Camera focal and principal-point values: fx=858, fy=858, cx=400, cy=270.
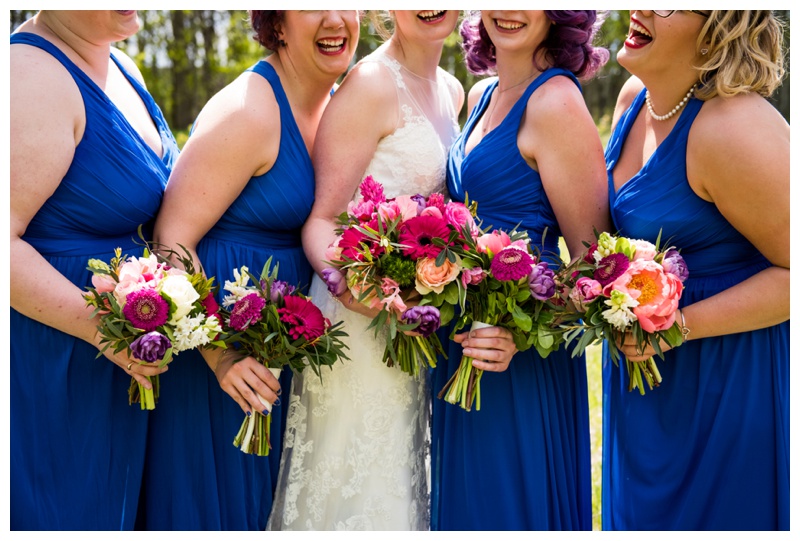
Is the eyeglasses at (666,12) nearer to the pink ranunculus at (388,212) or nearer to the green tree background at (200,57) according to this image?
the pink ranunculus at (388,212)

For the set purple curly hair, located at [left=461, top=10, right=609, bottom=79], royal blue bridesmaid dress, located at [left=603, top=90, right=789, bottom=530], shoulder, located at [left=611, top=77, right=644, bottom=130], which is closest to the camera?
royal blue bridesmaid dress, located at [left=603, top=90, right=789, bottom=530]

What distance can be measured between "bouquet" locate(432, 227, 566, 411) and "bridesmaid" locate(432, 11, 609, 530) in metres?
0.17

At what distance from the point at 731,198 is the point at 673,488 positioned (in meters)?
1.28

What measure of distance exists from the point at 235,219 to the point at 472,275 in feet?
3.82

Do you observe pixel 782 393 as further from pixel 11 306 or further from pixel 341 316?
pixel 11 306

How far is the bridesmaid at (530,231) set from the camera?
3650 mm

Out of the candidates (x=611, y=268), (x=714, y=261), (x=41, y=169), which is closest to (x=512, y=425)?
(x=611, y=268)

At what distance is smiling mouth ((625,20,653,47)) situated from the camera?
3.62 meters

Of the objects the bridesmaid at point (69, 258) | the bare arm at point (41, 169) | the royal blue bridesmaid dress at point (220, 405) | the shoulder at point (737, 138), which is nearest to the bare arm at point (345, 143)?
the royal blue bridesmaid dress at point (220, 405)

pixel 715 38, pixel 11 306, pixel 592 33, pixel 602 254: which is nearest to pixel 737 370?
pixel 602 254

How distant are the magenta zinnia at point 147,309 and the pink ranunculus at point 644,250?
1.82 metres

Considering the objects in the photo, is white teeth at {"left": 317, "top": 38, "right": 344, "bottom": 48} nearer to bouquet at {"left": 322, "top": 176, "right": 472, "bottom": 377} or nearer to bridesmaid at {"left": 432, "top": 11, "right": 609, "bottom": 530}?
bridesmaid at {"left": 432, "top": 11, "right": 609, "bottom": 530}

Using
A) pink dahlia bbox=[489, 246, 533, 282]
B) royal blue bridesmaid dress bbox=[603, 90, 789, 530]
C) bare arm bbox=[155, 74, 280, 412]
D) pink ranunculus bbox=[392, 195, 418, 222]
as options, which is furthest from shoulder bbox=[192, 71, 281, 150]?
royal blue bridesmaid dress bbox=[603, 90, 789, 530]

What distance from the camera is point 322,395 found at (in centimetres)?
389
